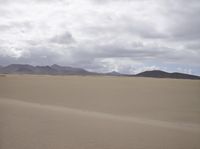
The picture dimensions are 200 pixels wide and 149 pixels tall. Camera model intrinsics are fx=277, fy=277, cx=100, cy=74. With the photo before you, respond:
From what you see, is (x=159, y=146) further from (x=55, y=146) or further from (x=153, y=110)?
(x=153, y=110)

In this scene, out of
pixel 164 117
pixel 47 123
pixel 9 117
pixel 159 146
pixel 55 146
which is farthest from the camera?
pixel 164 117

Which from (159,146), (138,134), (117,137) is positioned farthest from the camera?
(138,134)

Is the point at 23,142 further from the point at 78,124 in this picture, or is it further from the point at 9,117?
the point at 9,117

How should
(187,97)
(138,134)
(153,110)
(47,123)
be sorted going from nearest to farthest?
(138,134)
(47,123)
(153,110)
(187,97)

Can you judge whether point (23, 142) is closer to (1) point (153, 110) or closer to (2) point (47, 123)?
(2) point (47, 123)

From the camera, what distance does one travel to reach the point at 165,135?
35.7 ft

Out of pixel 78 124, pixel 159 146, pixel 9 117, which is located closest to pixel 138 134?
pixel 159 146

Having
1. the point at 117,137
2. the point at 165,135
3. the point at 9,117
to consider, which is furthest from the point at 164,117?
the point at 9,117

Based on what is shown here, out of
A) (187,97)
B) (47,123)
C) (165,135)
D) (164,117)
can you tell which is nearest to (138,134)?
(165,135)

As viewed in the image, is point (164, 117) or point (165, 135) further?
point (164, 117)

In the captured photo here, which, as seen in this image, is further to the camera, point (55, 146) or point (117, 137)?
point (117, 137)

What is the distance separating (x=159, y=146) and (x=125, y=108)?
12378mm

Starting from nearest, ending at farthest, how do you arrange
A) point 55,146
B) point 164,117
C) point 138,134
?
point 55,146, point 138,134, point 164,117

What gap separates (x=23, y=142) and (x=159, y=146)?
171 inches
